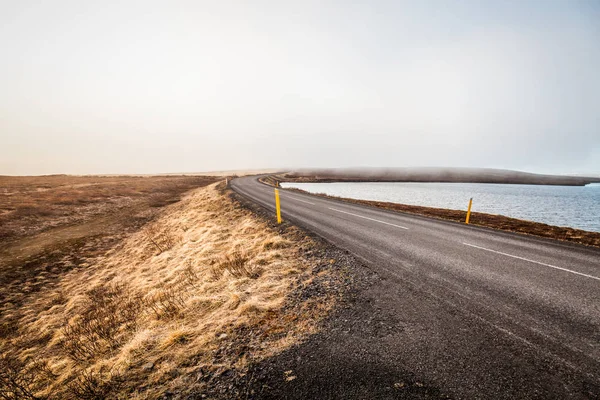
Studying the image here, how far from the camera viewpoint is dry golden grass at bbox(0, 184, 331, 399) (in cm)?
304

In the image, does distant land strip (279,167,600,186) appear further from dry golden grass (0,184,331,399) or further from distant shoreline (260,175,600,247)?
dry golden grass (0,184,331,399)

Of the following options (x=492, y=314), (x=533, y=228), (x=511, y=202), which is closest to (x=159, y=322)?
(x=492, y=314)

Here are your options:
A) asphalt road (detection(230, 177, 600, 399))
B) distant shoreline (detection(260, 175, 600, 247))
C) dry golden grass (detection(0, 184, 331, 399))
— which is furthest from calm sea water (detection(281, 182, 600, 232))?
dry golden grass (detection(0, 184, 331, 399))

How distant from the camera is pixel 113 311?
20.8 feet

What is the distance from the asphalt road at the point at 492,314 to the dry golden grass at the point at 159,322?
5.23 ft

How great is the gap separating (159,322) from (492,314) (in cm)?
586

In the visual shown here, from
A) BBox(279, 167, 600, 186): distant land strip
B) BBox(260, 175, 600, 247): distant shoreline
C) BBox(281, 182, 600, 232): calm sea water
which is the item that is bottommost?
BBox(281, 182, 600, 232): calm sea water

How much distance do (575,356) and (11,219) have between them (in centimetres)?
2757

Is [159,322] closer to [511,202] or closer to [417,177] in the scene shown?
[511,202]

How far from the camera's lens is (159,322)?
4.53 m

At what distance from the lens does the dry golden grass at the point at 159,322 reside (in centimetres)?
304

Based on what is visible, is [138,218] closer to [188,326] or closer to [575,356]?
[188,326]

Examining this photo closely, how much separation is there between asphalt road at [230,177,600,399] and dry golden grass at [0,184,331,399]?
5.23ft

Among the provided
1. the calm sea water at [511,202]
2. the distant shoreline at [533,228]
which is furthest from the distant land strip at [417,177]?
the distant shoreline at [533,228]
